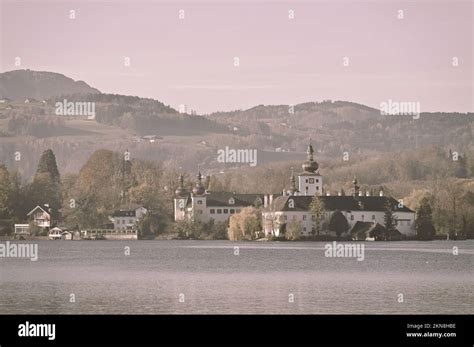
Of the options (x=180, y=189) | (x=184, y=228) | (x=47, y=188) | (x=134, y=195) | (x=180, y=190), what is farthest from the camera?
(x=180, y=189)

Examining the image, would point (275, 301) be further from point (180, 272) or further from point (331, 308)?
point (180, 272)

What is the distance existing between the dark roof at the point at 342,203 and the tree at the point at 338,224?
216cm

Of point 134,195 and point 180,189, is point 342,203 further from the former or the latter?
point 134,195

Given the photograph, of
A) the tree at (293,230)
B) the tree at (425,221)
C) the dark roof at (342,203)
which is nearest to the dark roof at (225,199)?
the dark roof at (342,203)

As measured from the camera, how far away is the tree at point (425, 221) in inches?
5094

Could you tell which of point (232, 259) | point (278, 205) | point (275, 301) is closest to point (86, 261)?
point (232, 259)

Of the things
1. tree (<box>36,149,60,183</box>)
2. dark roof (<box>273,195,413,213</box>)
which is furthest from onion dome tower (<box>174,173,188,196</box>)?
dark roof (<box>273,195,413,213</box>)

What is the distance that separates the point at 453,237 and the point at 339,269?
58.2 meters

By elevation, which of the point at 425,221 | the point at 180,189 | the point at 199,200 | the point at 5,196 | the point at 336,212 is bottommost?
the point at 425,221

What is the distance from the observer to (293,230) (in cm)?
12938

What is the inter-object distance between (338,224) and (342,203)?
5.18 metres

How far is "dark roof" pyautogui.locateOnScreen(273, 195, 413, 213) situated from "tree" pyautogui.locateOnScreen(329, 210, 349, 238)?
2.16 metres

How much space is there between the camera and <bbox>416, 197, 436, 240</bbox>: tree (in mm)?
129375

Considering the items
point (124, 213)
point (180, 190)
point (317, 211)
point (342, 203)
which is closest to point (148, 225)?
point (124, 213)
